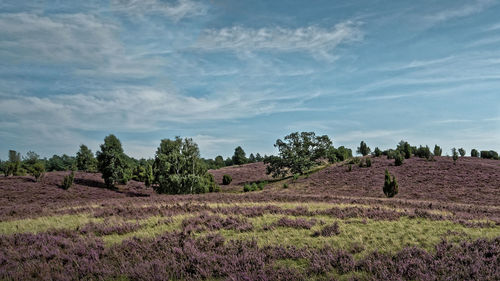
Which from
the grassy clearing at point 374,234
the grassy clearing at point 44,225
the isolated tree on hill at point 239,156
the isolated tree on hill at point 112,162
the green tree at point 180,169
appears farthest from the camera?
the isolated tree on hill at point 239,156

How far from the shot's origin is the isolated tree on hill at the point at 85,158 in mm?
91006

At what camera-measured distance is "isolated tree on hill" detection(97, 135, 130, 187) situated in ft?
195

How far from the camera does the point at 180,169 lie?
4934 cm

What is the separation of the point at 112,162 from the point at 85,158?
133 feet

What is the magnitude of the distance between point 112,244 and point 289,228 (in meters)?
6.60

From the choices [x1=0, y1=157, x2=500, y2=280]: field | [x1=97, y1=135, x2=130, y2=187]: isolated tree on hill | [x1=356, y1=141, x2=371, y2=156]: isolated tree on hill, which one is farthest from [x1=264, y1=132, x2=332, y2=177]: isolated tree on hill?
[x1=0, y1=157, x2=500, y2=280]: field

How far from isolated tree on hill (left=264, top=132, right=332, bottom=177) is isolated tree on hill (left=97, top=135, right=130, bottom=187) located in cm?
3368

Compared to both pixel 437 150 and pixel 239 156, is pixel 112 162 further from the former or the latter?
pixel 239 156

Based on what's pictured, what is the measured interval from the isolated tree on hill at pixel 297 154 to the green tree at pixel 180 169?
2352 cm

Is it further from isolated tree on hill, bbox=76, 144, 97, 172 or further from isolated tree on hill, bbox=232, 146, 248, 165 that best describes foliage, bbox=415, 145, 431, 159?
isolated tree on hill, bbox=76, 144, 97, 172

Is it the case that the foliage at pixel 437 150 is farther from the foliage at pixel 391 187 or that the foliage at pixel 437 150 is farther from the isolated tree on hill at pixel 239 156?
the isolated tree on hill at pixel 239 156

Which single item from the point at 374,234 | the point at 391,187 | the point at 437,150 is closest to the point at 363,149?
the point at 437,150

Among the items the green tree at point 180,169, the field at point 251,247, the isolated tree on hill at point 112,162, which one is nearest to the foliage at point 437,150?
the green tree at point 180,169

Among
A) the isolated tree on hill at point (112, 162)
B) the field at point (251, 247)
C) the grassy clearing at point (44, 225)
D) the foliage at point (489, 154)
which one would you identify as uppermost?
the foliage at point (489, 154)
